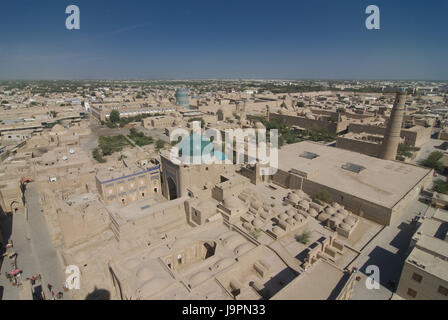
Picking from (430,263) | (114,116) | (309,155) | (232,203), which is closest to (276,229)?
(232,203)

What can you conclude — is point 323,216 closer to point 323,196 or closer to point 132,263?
point 323,196

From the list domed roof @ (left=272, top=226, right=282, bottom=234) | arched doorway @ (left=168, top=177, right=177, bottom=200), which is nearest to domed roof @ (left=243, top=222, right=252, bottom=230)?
domed roof @ (left=272, top=226, right=282, bottom=234)

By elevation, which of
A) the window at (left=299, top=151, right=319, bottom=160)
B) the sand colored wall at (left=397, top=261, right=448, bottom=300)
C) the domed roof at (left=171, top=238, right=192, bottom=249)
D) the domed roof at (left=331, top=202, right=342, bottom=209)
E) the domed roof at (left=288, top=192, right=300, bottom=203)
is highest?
the window at (left=299, top=151, right=319, bottom=160)

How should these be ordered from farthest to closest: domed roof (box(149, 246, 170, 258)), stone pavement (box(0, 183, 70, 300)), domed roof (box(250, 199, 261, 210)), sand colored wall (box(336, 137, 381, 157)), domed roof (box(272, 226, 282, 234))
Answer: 1. sand colored wall (box(336, 137, 381, 157))
2. domed roof (box(250, 199, 261, 210))
3. domed roof (box(272, 226, 282, 234))
4. stone pavement (box(0, 183, 70, 300))
5. domed roof (box(149, 246, 170, 258))

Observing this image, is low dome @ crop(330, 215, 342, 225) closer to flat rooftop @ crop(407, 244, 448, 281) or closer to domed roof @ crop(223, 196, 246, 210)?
flat rooftop @ crop(407, 244, 448, 281)

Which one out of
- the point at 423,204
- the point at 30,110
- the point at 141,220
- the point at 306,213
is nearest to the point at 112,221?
the point at 141,220

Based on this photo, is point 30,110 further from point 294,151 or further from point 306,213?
point 306,213

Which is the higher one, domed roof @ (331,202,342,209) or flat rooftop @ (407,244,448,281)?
domed roof @ (331,202,342,209)

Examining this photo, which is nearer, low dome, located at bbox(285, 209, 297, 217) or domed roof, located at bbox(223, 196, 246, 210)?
domed roof, located at bbox(223, 196, 246, 210)
